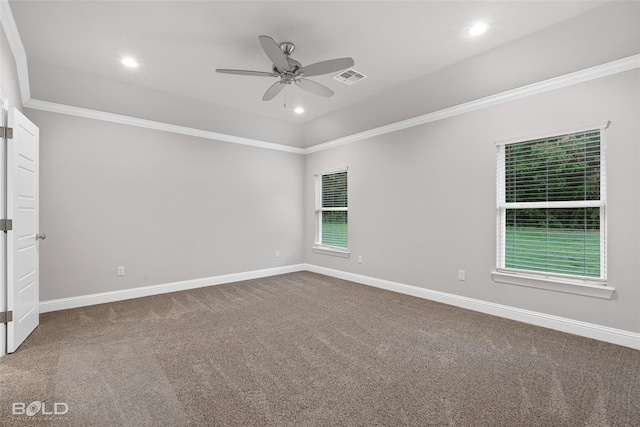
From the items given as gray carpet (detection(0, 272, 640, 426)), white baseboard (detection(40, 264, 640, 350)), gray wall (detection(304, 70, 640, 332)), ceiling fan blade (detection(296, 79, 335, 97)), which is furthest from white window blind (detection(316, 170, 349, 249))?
ceiling fan blade (detection(296, 79, 335, 97))

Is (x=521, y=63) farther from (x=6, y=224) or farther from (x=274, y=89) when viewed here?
(x=6, y=224)

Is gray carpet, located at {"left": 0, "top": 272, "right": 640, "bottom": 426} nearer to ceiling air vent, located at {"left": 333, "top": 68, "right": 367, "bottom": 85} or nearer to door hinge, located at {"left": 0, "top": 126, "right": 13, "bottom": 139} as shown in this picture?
door hinge, located at {"left": 0, "top": 126, "right": 13, "bottom": 139}

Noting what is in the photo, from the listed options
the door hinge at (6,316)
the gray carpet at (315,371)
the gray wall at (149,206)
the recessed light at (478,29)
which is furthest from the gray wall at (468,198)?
the door hinge at (6,316)

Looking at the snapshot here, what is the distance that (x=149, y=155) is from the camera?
14.8 feet

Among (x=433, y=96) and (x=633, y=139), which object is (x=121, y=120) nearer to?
(x=433, y=96)

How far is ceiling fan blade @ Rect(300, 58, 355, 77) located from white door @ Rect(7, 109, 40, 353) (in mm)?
2557

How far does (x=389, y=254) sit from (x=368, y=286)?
671mm

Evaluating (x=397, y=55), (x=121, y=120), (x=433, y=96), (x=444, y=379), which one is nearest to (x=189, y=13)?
(x=397, y=55)

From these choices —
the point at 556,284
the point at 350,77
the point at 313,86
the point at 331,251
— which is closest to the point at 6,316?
the point at 313,86

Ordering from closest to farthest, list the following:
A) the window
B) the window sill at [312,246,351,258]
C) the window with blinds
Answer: the window with blinds, the window sill at [312,246,351,258], the window

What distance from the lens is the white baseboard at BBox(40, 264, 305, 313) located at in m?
3.80

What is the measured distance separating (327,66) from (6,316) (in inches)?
138

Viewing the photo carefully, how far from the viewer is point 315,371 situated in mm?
2316

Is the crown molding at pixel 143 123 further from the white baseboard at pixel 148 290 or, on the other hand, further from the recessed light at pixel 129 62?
the white baseboard at pixel 148 290
